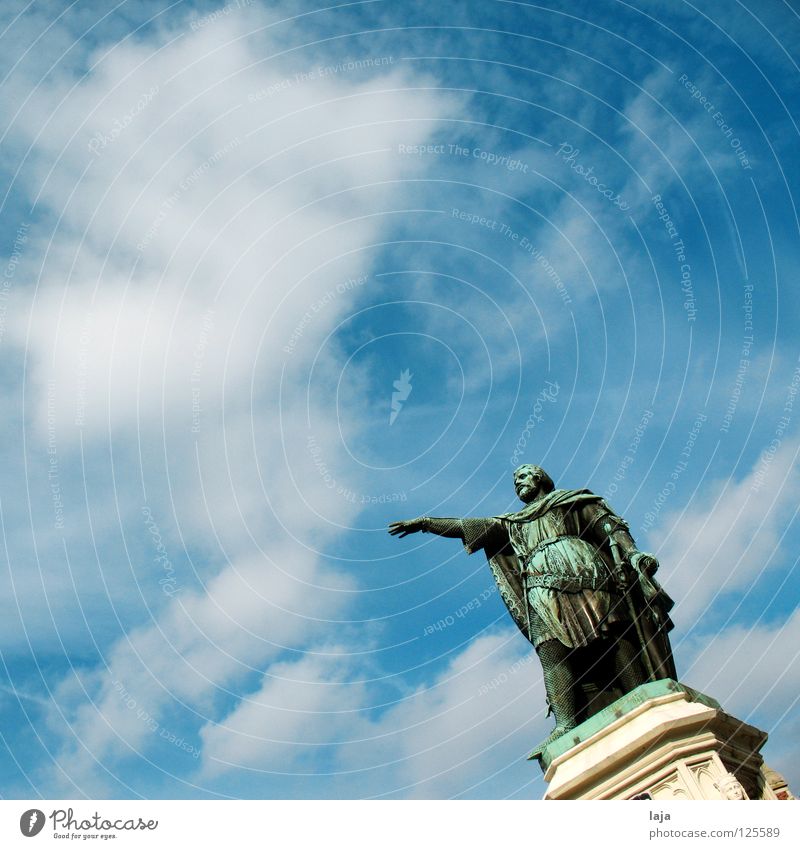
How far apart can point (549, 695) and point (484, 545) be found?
404 cm

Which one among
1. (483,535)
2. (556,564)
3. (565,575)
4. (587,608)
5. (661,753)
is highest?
(483,535)

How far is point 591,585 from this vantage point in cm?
1578

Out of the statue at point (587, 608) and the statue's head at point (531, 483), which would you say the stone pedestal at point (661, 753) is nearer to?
the statue at point (587, 608)

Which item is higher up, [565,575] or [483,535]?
[483,535]

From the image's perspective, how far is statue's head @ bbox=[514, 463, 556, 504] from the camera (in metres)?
19.0

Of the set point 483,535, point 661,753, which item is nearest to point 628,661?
point 661,753

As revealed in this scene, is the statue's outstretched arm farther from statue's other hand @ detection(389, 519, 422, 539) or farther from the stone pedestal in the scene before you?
the stone pedestal

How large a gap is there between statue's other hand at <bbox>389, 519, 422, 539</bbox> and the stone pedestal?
6.46 metres

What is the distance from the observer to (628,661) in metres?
15.3

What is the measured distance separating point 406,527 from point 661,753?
8347 millimetres

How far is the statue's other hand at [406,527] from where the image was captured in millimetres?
19172
